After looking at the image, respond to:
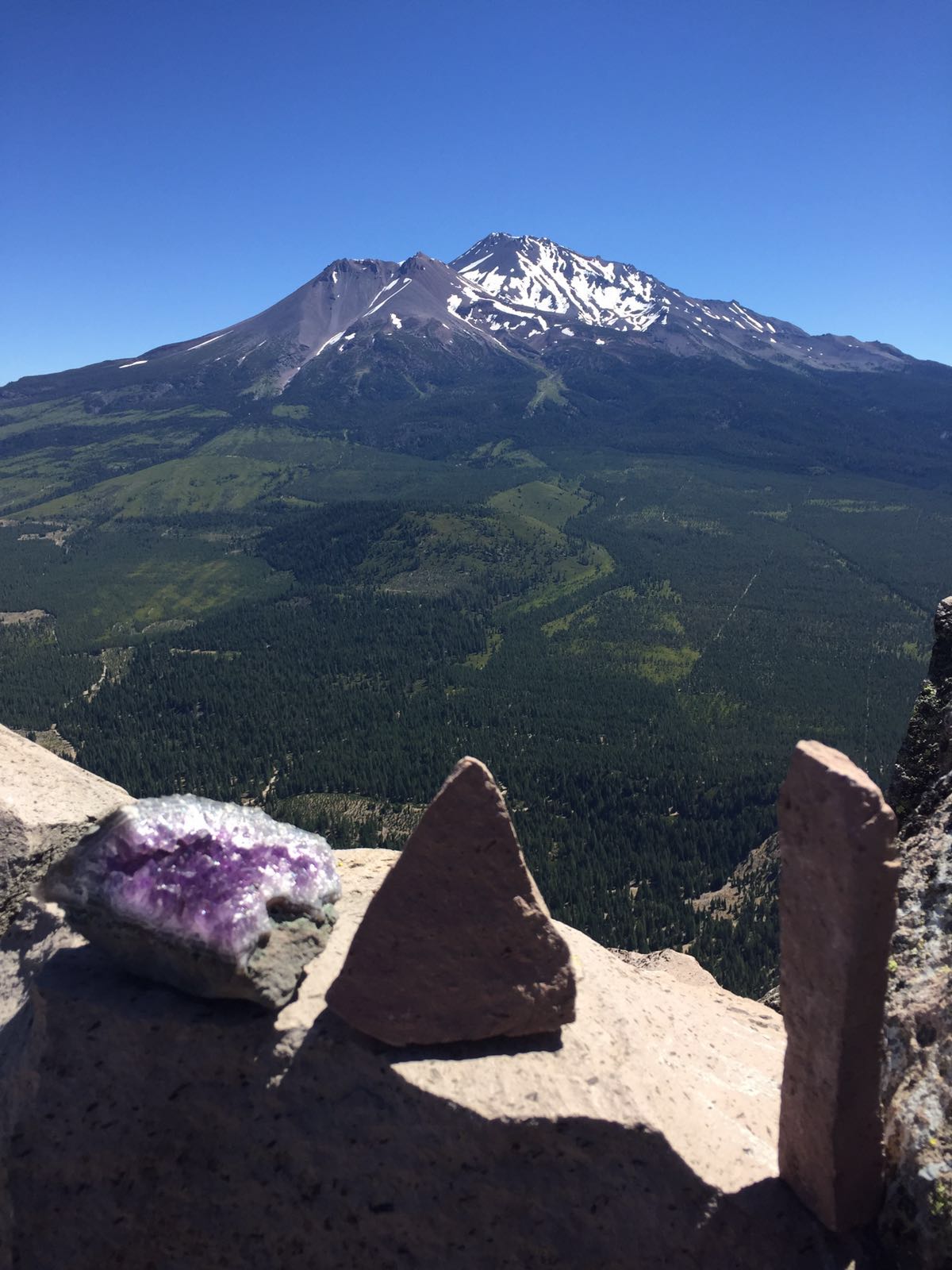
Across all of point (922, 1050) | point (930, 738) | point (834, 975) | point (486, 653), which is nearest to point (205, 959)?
point (834, 975)

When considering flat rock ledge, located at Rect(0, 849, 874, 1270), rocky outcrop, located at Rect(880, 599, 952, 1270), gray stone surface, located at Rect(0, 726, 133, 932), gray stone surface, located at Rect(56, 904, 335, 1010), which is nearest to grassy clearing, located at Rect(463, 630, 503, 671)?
gray stone surface, located at Rect(0, 726, 133, 932)

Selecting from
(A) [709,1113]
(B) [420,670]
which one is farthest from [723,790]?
(A) [709,1113]

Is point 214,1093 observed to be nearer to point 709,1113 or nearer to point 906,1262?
point 709,1113

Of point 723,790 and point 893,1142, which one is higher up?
point 893,1142

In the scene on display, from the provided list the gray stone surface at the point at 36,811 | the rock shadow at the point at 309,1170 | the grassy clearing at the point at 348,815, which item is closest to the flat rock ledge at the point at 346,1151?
the rock shadow at the point at 309,1170

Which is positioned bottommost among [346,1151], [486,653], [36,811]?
[486,653]

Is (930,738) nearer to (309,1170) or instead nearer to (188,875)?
(309,1170)
